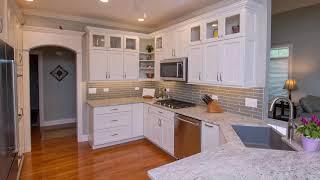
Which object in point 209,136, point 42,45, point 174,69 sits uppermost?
point 42,45

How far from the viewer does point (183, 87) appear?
14.1ft

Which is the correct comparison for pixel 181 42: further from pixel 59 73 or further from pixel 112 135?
pixel 59 73

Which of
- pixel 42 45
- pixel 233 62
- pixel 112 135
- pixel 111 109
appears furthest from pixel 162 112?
pixel 42 45

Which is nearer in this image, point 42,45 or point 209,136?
point 209,136

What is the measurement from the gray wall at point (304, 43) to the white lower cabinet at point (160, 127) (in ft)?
12.7

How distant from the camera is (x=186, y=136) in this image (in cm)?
320

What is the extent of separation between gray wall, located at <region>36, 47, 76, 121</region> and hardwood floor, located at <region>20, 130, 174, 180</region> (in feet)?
5.56

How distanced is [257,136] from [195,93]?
66.1 inches

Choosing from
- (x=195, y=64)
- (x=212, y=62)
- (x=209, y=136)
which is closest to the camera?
(x=209, y=136)

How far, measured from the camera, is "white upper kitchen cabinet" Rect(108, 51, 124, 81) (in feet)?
14.5

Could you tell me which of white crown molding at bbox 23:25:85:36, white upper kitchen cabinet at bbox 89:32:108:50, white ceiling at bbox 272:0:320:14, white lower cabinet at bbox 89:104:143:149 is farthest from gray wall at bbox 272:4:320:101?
white crown molding at bbox 23:25:85:36

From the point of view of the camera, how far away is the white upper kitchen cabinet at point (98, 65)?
421 cm

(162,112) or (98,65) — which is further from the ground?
(98,65)

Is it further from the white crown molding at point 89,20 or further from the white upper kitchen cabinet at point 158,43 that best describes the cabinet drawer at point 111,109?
the white crown molding at point 89,20
